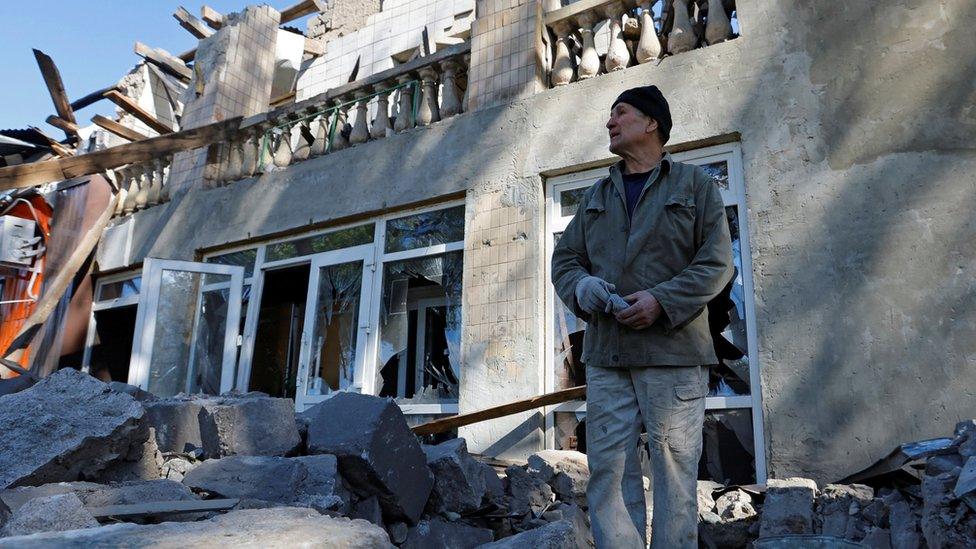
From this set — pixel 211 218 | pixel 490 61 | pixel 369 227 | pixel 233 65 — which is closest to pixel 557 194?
pixel 490 61

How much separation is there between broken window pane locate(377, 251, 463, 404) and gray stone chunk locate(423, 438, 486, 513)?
92.3 inches

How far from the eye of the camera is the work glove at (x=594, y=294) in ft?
7.92

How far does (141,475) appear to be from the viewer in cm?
347

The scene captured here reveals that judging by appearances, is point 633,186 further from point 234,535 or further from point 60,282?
point 60,282

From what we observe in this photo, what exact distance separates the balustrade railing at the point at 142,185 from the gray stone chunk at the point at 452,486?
272 inches

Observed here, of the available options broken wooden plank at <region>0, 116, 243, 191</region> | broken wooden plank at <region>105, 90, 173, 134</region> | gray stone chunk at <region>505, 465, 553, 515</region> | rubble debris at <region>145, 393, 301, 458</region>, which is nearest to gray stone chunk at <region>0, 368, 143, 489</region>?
rubble debris at <region>145, 393, 301, 458</region>

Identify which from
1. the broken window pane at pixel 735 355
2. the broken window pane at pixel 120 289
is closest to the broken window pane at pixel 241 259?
the broken window pane at pixel 120 289

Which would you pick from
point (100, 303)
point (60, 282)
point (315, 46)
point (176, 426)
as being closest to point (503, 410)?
point (176, 426)

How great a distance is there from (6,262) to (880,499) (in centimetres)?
1129

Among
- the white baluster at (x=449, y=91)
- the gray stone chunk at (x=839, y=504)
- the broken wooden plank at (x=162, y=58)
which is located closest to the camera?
the gray stone chunk at (x=839, y=504)

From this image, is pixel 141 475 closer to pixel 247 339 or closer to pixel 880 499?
pixel 880 499

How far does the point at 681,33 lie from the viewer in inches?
222

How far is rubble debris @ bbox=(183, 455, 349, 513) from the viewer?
305 centimetres

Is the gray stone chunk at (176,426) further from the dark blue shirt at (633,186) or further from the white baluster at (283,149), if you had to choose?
the white baluster at (283,149)
